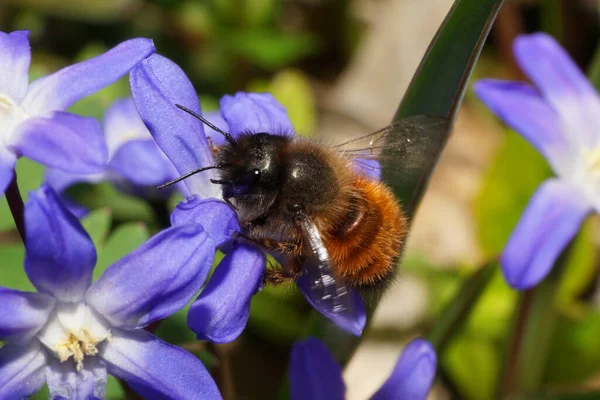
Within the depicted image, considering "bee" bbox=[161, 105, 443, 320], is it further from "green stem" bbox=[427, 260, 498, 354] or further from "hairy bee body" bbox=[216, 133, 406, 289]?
"green stem" bbox=[427, 260, 498, 354]

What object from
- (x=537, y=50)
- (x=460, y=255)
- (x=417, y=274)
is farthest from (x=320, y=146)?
(x=460, y=255)

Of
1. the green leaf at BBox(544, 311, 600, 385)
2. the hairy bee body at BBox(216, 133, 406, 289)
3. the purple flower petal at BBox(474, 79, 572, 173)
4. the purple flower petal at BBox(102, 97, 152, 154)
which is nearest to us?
the hairy bee body at BBox(216, 133, 406, 289)

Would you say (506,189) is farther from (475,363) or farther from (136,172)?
(136,172)

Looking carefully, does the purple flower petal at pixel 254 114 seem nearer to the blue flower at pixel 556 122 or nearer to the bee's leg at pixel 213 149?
the bee's leg at pixel 213 149

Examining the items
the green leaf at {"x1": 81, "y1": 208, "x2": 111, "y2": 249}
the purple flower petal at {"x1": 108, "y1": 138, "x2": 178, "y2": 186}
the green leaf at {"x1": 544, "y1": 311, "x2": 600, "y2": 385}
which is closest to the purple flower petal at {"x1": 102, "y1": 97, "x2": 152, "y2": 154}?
the purple flower petal at {"x1": 108, "y1": 138, "x2": 178, "y2": 186}

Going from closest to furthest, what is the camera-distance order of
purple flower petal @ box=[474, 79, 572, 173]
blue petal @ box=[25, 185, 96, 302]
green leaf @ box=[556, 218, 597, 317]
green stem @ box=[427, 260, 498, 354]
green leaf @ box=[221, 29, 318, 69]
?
blue petal @ box=[25, 185, 96, 302] → green stem @ box=[427, 260, 498, 354] → purple flower petal @ box=[474, 79, 572, 173] → green leaf @ box=[556, 218, 597, 317] → green leaf @ box=[221, 29, 318, 69]

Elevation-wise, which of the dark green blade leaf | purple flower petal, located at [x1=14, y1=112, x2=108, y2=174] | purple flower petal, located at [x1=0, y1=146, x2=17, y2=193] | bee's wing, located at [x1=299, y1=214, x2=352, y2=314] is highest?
the dark green blade leaf

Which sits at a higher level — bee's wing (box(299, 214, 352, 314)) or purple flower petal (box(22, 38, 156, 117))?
purple flower petal (box(22, 38, 156, 117))

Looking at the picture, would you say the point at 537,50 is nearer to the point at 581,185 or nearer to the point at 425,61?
the point at 581,185
